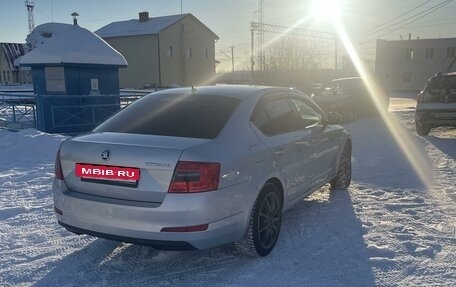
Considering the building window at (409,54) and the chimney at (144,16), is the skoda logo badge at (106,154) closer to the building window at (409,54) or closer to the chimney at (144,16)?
the chimney at (144,16)

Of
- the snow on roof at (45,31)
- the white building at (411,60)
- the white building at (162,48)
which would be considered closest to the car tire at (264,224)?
the snow on roof at (45,31)

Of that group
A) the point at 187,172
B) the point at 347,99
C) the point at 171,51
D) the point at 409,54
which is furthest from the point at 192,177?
the point at 409,54

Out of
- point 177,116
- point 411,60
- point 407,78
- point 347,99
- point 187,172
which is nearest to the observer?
point 187,172

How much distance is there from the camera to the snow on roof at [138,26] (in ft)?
139

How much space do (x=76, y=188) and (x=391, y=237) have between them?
3111 millimetres

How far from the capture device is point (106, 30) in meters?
46.4

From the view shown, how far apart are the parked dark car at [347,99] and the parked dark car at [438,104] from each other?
3844mm

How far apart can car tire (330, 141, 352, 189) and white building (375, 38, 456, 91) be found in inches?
1954

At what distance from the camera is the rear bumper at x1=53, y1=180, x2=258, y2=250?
326 centimetres

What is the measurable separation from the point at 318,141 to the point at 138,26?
41.8 metres

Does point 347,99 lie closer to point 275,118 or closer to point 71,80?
point 71,80

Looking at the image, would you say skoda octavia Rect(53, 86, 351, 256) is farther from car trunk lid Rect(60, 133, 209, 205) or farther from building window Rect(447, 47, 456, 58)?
building window Rect(447, 47, 456, 58)

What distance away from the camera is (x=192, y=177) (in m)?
3.26

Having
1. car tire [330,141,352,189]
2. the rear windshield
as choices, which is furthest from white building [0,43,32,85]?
the rear windshield
